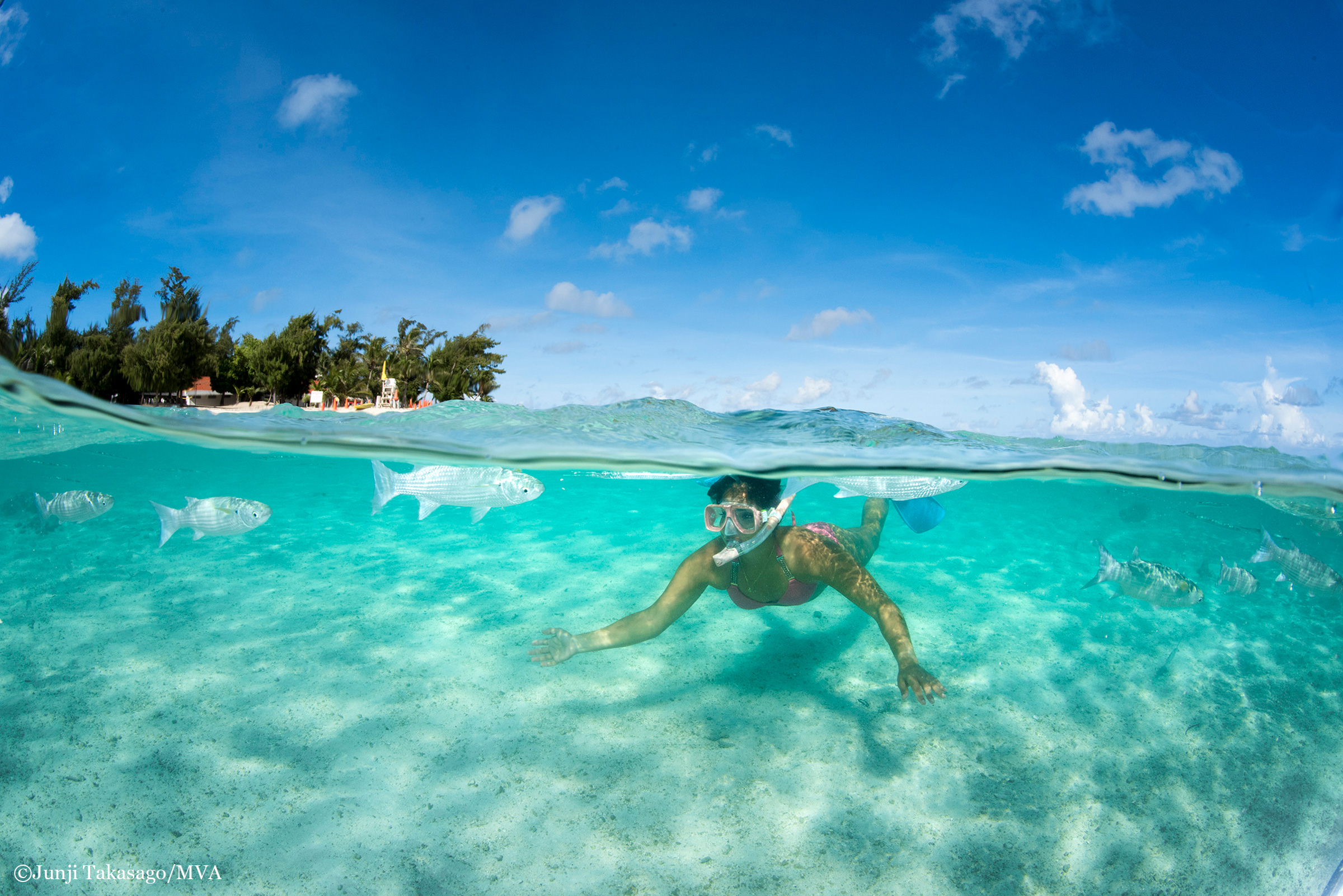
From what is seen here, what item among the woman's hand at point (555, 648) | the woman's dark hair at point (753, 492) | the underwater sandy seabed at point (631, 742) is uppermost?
the woman's dark hair at point (753, 492)

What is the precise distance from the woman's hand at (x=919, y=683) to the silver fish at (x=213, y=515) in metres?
6.89

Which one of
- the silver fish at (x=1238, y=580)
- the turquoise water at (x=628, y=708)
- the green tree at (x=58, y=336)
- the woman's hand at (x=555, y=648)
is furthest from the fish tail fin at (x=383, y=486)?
the silver fish at (x=1238, y=580)

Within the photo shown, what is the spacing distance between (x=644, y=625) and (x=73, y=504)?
7.76 m

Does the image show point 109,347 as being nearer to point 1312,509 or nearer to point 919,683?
point 919,683

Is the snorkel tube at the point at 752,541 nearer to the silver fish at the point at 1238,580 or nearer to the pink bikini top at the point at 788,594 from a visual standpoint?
the pink bikini top at the point at 788,594

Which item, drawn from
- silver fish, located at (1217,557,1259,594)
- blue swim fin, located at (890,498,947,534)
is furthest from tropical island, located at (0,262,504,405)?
silver fish, located at (1217,557,1259,594)

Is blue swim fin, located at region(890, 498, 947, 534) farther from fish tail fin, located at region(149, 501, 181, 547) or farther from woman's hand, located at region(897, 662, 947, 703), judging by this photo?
fish tail fin, located at region(149, 501, 181, 547)

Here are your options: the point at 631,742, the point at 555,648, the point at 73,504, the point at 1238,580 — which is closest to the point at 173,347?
the point at 73,504

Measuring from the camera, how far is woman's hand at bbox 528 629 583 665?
5332 mm

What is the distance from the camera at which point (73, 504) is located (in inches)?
285

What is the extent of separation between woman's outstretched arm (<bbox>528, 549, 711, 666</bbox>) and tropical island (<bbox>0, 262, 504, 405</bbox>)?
5705mm

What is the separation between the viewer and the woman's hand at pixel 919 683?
4.49 meters

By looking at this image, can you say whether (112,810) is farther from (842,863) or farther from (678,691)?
(842,863)

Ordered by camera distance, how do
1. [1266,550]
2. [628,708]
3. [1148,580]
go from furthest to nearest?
1. [1266,550]
2. [1148,580]
3. [628,708]
